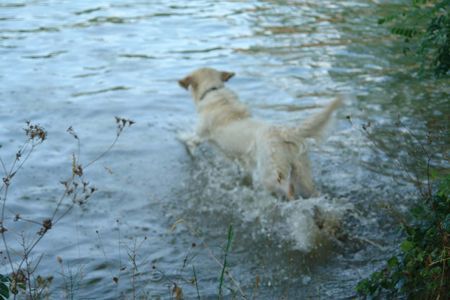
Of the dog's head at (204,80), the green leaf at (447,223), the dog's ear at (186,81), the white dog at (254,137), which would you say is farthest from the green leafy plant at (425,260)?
the dog's ear at (186,81)

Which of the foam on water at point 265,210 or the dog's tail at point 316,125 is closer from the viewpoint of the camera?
the foam on water at point 265,210

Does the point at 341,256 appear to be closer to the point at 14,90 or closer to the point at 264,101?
the point at 264,101

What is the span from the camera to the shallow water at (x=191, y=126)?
5.34 m

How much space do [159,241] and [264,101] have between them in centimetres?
404

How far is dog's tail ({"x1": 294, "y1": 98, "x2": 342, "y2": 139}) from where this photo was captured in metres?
5.96

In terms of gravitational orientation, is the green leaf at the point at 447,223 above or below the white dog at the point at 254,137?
above

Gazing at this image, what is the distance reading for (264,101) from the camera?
9.40 meters

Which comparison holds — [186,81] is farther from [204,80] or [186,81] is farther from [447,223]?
[447,223]

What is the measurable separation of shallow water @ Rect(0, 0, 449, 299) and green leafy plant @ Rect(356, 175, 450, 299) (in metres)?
0.76

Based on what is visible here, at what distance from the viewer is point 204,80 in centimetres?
758

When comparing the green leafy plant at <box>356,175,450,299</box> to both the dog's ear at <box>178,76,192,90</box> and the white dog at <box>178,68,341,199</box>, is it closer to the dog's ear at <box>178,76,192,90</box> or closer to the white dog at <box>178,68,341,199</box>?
the white dog at <box>178,68,341,199</box>

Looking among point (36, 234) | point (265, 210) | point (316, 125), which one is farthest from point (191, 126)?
point (36, 234)

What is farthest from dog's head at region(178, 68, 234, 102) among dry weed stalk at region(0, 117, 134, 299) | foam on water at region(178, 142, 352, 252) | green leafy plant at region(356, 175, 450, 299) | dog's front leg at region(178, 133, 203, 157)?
green leafy plant at region(356, 175, 450, 299)

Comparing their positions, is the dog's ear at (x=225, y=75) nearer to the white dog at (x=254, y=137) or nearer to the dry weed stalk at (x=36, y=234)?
the white dog at (x=254, y=137)
